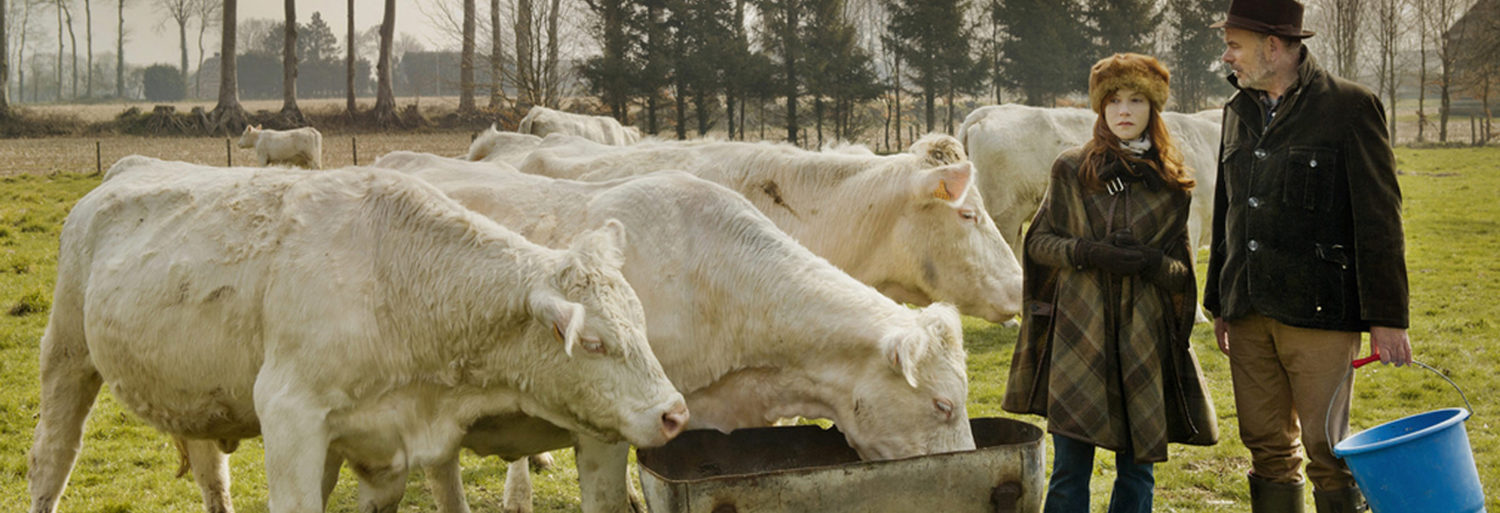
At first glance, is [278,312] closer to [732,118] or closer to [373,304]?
[373,304]

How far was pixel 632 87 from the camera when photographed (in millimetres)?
34562

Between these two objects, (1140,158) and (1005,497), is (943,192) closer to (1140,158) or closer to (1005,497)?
(1140,158)

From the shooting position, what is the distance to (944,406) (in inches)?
173

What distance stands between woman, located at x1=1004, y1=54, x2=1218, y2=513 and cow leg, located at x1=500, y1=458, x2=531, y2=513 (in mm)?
2844

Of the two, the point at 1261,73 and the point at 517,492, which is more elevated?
the point at 1261,73

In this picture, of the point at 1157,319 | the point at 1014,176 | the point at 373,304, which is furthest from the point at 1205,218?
the point at 373,304

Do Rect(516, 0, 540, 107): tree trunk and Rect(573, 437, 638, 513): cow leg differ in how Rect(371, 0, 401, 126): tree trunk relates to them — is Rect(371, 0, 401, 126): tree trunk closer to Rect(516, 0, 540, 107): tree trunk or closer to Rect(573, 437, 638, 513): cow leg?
Rect(516, 0, 540, 107): tree trunk

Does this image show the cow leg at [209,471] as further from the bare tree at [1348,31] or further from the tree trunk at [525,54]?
the bare tree at [1348,31]

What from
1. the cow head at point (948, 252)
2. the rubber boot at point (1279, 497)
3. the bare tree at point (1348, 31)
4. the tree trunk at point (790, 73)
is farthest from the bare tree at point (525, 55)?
the bare tree at point (1348, 31)

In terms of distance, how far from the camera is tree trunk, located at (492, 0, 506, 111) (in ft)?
105

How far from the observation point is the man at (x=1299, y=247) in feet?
13.0

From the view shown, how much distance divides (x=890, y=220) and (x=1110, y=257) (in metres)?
2.57

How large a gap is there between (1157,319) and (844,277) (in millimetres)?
1269

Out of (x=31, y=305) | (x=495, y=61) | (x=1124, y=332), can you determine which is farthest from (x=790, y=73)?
(x=1124, y=332)
